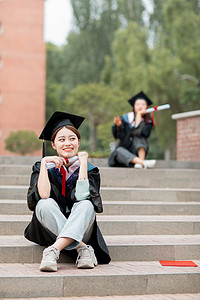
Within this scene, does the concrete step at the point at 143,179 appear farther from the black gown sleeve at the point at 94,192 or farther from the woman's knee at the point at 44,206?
the woman's knee at the point at 44,206

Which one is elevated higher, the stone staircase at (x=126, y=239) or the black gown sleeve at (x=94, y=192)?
the black gown sleeve at (x=94, y=192)

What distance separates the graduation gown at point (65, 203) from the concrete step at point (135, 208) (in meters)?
1.26

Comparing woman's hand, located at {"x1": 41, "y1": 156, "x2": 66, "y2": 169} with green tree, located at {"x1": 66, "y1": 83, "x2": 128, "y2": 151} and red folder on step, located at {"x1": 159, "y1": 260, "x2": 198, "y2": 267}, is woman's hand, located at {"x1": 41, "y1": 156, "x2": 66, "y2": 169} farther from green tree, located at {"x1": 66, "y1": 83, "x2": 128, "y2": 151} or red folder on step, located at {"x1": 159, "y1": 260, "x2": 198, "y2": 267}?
green tree, located at {"x1": 66, "y1": 83, "x2": 128, "y2": 151}

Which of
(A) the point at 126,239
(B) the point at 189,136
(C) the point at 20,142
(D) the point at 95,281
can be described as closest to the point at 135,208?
(A) the point at 126,239

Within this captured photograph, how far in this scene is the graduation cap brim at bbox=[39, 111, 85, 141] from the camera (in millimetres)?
4287

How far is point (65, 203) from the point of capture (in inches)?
166

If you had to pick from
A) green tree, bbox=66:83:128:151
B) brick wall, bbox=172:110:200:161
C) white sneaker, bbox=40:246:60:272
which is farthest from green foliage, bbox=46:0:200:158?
white sneaker, bbox=40:246:60:272

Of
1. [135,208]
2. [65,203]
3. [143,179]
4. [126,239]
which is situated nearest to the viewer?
[65,203]

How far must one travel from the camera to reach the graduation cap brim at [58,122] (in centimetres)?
429

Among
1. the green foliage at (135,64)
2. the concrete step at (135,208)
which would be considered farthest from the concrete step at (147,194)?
the green foliage at (135,64)

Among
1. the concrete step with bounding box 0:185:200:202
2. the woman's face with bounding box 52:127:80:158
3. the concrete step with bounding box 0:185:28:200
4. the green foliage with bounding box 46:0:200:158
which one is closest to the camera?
the woman's face with bounding box 52:127:80:158

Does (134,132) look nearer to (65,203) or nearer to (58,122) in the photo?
(58,122)

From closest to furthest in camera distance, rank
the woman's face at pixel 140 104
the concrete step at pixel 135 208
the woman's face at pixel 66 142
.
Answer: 1. the woman's face at pixel 66 142
2. the concrete step at pixel 135 208
3. the woman's face at pixel 140 104

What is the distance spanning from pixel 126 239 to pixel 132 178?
2218 millimetres
